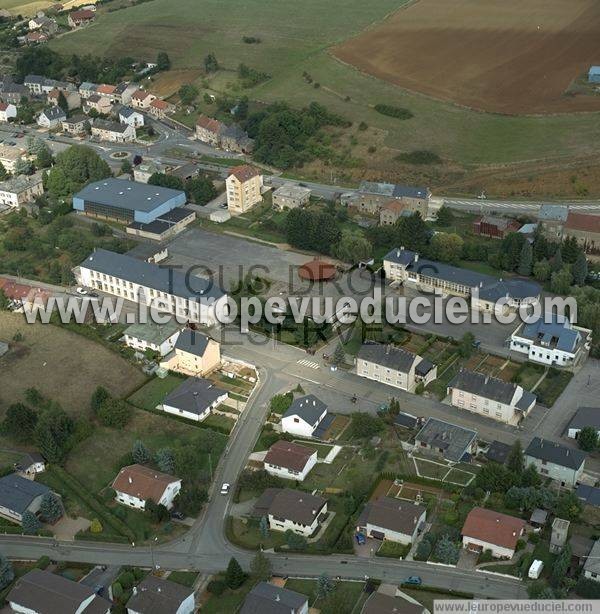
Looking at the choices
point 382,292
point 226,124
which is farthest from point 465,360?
point 226,124

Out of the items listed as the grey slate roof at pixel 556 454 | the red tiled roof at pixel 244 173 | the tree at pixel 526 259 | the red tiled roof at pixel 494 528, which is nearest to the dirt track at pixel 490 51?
the red tiled roof at pixel 244 173

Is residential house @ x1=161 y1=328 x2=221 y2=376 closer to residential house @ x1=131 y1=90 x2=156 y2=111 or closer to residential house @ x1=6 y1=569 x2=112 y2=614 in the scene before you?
residential house @ x1=6 y1=569 x2=112 y2=614

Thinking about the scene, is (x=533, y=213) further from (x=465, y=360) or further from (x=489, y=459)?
(x=489, y=459)

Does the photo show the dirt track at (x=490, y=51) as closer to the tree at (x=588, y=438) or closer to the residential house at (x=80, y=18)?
the residential house at (x=80, y=18)

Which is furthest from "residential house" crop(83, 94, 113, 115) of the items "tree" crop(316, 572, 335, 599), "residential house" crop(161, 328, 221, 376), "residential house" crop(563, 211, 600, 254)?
"tree" crop(316, 572, 335, 599)

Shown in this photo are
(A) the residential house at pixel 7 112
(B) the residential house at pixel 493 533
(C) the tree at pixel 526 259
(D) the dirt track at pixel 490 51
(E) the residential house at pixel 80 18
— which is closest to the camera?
(B) the residential house at pixel 493 533

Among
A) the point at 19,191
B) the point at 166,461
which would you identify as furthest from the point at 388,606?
the point at 19,191
